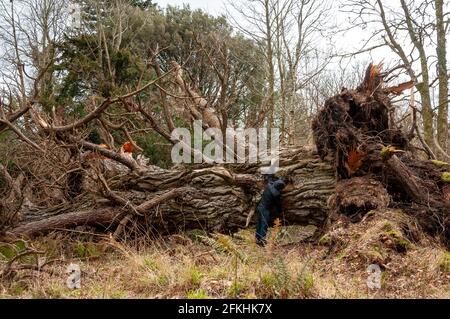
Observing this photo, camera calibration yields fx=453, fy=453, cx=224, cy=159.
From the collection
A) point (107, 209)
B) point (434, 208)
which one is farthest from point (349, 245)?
point (107, 209)

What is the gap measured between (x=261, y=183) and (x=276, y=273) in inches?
132

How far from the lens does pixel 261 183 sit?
7023mm

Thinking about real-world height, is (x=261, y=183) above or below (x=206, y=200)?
above

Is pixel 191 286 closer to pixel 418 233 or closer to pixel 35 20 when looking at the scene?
pixel 418 233

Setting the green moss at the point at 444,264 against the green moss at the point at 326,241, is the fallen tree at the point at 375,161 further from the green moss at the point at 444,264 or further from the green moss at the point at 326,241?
the green moss at the point at 444,264

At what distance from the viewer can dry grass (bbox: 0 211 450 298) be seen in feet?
12.1

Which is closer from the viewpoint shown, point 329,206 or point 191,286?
point 191,286

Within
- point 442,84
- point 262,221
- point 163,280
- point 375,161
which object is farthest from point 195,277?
point 442,84

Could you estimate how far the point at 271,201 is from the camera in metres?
6.71

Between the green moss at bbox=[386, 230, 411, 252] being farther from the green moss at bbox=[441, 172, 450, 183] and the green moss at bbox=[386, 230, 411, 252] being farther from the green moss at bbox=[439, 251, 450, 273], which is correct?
the green moss at bbox=[441, 172, 450, 183]

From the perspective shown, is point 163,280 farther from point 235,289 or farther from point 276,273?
point 276,273

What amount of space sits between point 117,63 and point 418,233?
422 inches
